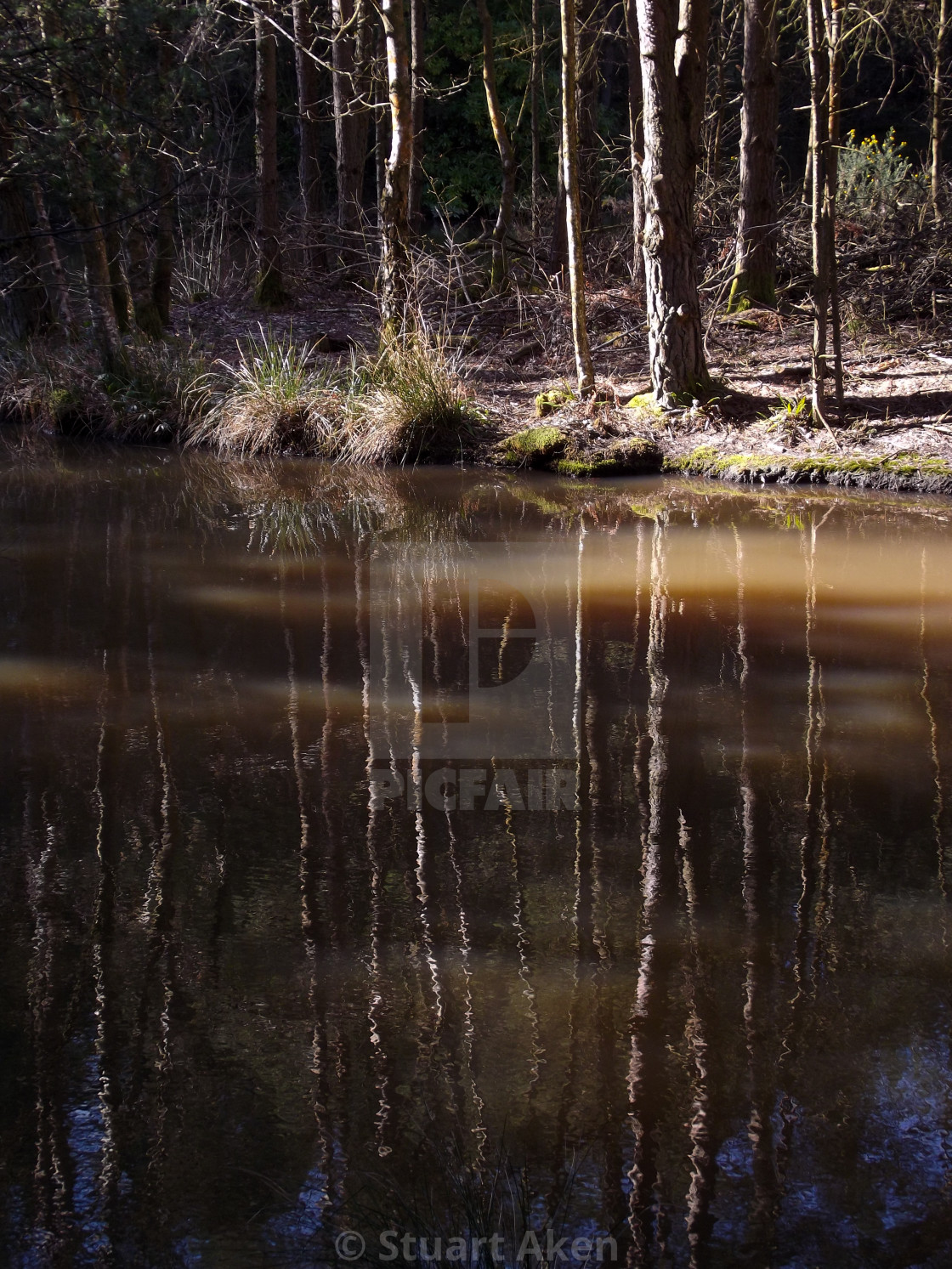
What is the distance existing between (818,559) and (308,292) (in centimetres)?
1246

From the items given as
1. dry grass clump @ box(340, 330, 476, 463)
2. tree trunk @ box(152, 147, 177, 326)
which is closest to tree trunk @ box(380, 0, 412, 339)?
dry grass clump @ box(340, 330, 476, 463)

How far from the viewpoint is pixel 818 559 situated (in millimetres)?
7715

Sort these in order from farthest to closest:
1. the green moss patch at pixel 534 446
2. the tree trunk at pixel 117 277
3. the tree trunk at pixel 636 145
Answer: the tree trunk at pixel 117 277
the tree trunk at pixel 636 145
the green moss patch at pixel 534 446

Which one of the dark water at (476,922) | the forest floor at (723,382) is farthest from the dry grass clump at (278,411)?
the dark water at (476,922)

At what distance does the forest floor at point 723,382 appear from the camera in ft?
34.7

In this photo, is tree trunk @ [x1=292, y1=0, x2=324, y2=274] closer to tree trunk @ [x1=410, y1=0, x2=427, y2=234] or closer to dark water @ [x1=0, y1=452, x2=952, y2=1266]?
tree trunk @ [x1=410, y1=0, x2=427, y2=234]

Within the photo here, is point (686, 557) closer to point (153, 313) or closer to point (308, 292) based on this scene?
point (153, 313)

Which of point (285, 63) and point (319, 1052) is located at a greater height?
point (285, 63)

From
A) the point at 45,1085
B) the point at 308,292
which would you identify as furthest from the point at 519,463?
the point at 45,1085

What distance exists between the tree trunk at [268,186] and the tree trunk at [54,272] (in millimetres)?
2691

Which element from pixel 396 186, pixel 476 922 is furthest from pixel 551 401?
pixel 476 922

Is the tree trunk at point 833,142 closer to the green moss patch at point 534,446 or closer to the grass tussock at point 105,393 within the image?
the green moss patch at point 534,446

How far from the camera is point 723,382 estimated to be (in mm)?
11898

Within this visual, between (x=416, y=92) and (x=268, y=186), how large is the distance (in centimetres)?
248
